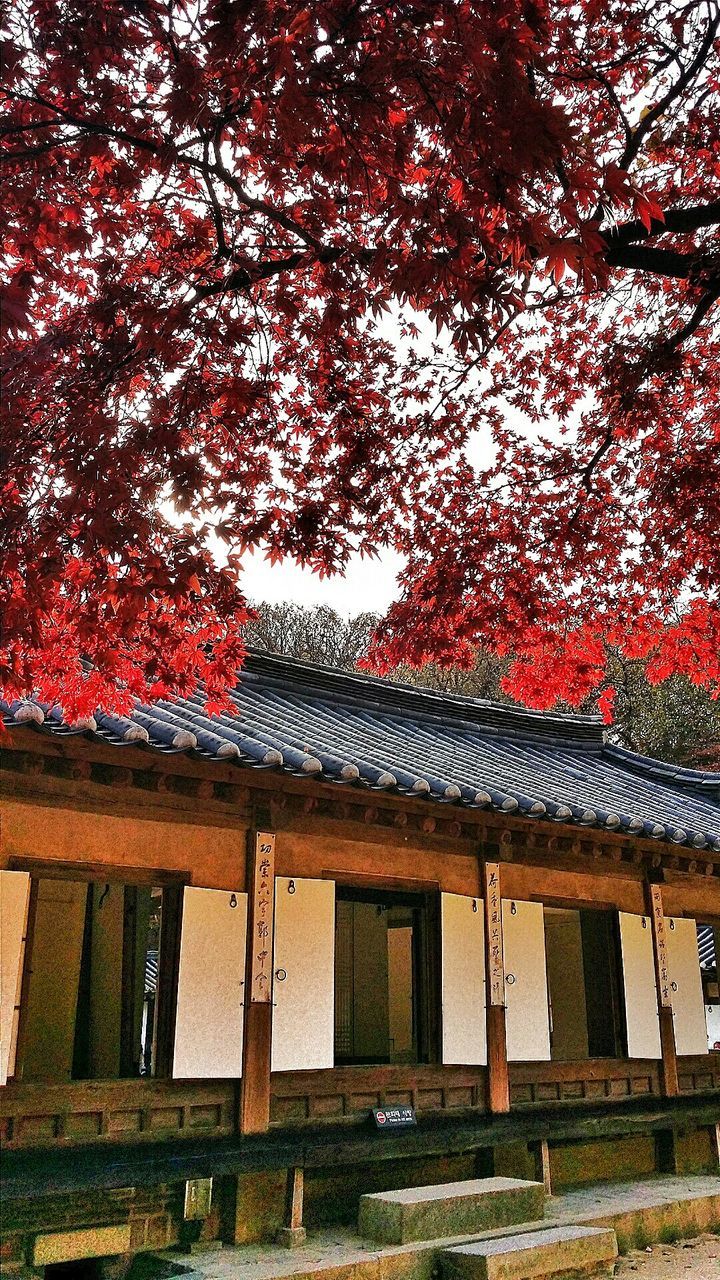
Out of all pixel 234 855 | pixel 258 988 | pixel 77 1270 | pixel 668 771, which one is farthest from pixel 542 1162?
pixel 668 771

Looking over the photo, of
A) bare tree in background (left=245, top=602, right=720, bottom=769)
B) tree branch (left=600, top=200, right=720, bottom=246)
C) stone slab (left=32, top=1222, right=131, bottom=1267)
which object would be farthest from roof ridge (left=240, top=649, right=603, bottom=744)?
bare tree in background (left=245, top=602, right=720, bottom=769)

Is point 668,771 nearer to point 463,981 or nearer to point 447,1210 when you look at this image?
point 463,981

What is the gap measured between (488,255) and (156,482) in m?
2.26

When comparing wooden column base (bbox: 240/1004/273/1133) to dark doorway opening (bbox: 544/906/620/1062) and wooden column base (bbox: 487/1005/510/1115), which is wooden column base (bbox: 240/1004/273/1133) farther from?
dark doorway opening (bbox: 544/906/620/1062)

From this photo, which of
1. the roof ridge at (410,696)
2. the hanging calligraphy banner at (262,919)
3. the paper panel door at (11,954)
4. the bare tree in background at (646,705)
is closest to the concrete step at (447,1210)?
the hanging calligraphy banner at (262,919)

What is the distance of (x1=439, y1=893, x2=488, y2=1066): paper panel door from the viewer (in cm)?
962

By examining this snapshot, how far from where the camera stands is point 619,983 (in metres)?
11.5

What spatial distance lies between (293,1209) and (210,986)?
203 cm

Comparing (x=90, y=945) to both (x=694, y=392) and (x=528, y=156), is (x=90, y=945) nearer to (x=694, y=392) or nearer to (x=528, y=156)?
(x=694, y=392)

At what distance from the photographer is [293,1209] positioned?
8.19 metres

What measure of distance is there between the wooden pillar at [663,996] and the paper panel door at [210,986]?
596cm

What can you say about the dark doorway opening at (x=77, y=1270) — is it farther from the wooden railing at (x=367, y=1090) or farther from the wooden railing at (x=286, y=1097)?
the wooden railing at (x=367, y=1090)

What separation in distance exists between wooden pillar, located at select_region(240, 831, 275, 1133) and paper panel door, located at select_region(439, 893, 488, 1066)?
209 centimetres

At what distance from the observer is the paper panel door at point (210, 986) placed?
25.8 ft
